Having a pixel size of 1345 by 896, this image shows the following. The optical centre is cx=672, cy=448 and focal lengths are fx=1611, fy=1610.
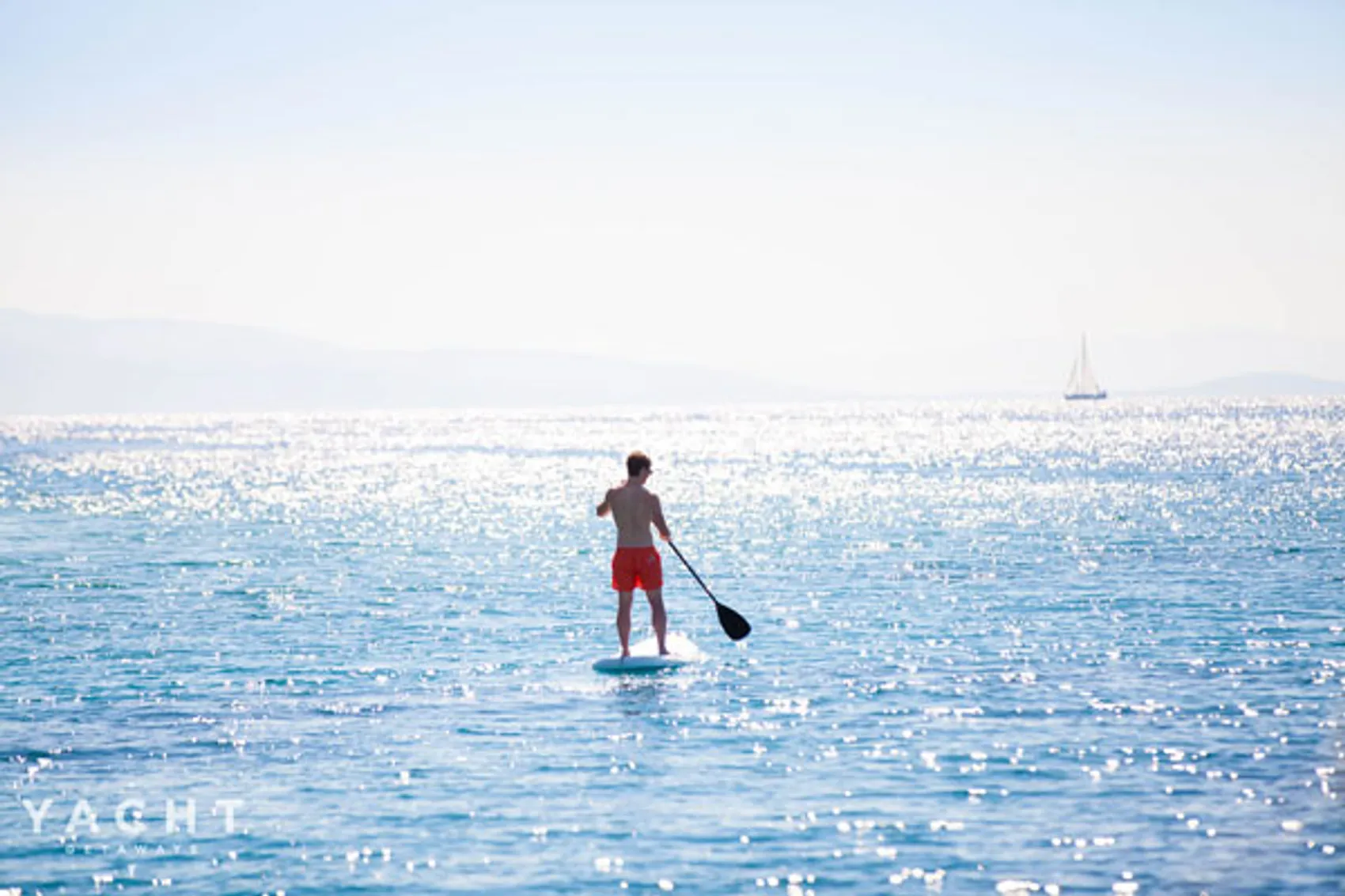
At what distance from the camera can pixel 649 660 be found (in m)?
20.0

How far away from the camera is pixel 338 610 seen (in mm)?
28250

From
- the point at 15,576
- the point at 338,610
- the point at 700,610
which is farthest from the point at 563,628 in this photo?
the point at 15,576

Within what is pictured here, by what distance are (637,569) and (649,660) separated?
1267 millimetres

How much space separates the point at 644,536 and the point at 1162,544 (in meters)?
23.7

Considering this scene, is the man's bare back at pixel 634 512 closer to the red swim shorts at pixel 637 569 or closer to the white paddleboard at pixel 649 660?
the red swim shorts at pixel 637 569

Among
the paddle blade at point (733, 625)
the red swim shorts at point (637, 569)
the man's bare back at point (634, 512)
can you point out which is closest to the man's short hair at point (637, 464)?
the man's bare back at point (634, 512)

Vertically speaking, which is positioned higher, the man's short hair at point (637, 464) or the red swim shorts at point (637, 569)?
the man's short hair at point (637, 464)

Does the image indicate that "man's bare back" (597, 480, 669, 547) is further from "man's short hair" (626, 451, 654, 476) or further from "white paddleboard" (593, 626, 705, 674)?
"white paddleboard" (593, 626, 705, 674)

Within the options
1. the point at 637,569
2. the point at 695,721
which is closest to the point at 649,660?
the point at 637,569

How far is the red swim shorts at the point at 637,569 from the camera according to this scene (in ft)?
63.8

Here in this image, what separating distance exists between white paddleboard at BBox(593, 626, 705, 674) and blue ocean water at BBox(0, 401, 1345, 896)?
1.50ft

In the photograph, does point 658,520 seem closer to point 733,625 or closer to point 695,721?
point 733,625

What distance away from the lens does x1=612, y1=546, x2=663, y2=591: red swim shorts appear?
1944 centimetres

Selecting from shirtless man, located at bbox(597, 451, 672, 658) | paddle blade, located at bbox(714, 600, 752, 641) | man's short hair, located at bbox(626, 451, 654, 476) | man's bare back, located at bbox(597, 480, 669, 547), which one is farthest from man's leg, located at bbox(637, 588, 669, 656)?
paddle blade, located at bbox(714, 600, 752, 641)
